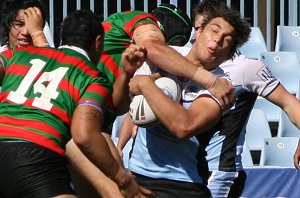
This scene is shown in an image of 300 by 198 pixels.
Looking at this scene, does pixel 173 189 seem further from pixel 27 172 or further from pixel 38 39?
pixel 38 39

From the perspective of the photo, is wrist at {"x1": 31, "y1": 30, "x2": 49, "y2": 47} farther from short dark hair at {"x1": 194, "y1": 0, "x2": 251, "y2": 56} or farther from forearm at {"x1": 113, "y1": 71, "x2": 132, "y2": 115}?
short dark hair at {"x1": 194, "y1": 0, "x2": 251, "y2": 56}

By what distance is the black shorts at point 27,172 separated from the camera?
4.45 metres

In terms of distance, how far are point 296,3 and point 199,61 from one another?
5361mm

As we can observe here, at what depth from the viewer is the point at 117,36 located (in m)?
5.47

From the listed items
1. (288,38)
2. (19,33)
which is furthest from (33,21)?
(288,38)

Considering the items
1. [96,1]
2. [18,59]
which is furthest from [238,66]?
[96,1]

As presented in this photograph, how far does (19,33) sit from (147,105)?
133 cm

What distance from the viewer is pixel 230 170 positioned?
537cm

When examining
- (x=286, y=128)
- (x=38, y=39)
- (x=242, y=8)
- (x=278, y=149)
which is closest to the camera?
(x=38, y=39)

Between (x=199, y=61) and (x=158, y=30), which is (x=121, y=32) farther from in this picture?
(x=199, y=61)

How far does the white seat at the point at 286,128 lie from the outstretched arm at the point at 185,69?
11.6 feet

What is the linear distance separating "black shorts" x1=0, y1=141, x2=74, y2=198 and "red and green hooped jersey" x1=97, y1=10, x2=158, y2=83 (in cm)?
112

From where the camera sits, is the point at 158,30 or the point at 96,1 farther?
the point at 96,1

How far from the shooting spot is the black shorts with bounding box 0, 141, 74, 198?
14.6 feet
